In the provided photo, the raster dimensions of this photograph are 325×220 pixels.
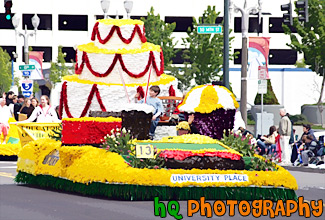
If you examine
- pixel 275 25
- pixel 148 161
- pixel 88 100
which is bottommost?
pixel 148 161

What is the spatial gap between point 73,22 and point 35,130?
6382 cm

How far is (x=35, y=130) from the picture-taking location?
2267 centimetres

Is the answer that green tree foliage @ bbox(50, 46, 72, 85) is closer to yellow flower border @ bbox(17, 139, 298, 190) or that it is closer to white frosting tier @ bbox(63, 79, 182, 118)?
white frosting tier @ bbox(63, 79, 182, 118)

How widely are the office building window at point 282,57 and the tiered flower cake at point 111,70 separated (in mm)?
64685

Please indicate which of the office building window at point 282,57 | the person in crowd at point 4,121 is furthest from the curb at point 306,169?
the office building window at point 282,57

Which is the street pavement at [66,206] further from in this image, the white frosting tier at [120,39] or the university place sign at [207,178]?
the white frosting tier at [120,39]

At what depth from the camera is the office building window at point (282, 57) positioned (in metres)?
85.2

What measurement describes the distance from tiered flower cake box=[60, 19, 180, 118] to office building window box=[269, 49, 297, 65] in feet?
212

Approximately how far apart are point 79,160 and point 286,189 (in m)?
3.30

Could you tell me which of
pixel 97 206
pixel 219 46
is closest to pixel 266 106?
pixel 219 46

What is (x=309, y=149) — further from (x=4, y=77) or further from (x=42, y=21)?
(x=42, y=21)

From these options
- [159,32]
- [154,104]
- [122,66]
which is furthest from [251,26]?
[154,104]

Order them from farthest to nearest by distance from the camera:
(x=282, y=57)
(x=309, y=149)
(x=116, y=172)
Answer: (x=282, y=57) → (x=309, y=149) → (x=116, y=172)

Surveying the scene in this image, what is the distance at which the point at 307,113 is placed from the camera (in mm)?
65500
